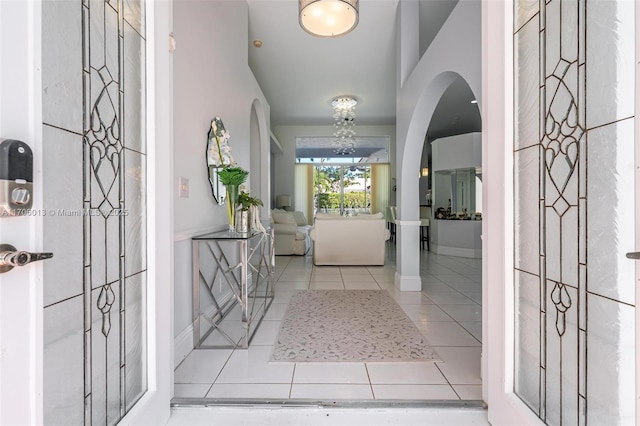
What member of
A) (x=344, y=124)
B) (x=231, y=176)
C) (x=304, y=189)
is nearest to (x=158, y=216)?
(x=231, y=176)

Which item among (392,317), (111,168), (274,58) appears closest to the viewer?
(111,168)

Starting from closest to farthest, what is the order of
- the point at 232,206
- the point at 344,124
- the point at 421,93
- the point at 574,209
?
the point at 574,209, the point at 232,206, the point at 421,93, the point at 344,124

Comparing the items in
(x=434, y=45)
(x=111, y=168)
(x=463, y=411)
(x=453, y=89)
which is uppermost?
(x=453, y=89)

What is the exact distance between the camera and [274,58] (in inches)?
200

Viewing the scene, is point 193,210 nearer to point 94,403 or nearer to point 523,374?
point 94,403

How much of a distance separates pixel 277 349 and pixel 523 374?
1445mm

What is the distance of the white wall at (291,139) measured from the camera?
9.18 metres

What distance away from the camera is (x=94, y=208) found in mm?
1041

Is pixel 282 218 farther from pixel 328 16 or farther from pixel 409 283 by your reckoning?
pixel 328 16

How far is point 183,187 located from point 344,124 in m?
7.09

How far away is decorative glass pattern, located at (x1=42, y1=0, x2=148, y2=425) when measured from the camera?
87cm

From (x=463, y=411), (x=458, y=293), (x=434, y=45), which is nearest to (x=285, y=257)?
(x=458, y=293)

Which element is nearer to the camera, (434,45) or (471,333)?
(471,333)

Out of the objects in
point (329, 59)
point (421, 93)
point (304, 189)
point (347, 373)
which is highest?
point (329, 59)
